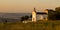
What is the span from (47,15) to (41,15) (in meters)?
1.39

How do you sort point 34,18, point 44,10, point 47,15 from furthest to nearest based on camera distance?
point 44,10
point 47,15
point 34,18

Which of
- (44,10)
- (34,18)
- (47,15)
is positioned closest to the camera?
(34,18)

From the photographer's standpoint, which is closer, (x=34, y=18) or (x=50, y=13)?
(x=34, y=18)

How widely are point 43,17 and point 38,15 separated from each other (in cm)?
130

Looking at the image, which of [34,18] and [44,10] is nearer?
[34,18]

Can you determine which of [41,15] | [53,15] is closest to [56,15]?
[53,15]

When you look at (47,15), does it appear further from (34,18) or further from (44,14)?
(34,18)

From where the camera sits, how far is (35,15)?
3759cm

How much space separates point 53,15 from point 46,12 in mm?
2033

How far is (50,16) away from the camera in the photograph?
3938 centimetres

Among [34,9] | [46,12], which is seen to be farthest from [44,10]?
[34,9]

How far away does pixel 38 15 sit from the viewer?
129 feet

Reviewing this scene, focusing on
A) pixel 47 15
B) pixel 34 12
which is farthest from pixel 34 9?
pixel 47 15

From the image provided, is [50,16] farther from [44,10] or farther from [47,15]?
[44,10]
